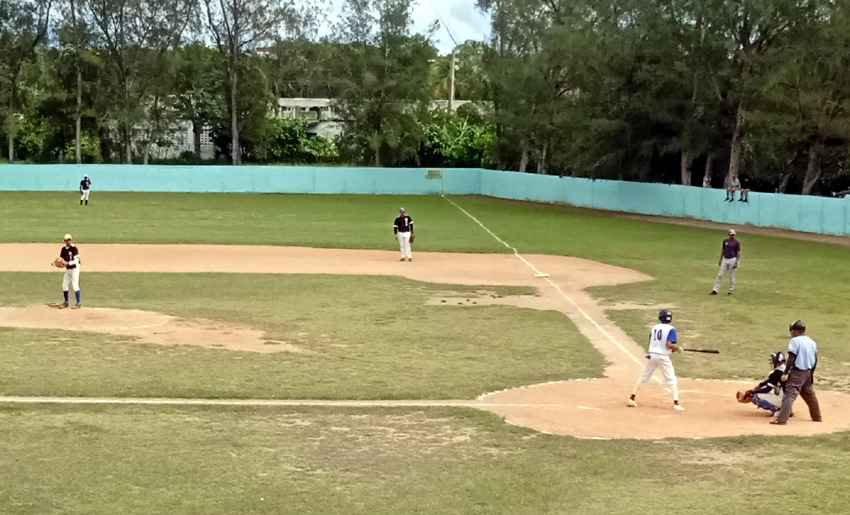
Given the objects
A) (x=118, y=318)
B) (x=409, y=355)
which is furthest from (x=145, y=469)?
(x=118, y=318)

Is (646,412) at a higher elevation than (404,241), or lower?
lower

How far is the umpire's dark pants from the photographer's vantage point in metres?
14.8

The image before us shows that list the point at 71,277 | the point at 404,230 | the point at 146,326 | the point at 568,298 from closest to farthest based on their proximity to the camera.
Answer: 1. the point at 146,326
2. the point at 71,277
3. the point at 568,298
4. the point at 404,230

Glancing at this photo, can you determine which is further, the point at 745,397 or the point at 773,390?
the point at 745,397

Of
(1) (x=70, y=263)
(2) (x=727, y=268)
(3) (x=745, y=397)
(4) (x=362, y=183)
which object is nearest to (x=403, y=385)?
(3) (x=745, y=397)

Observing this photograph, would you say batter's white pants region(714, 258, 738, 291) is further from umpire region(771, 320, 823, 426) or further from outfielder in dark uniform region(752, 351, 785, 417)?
umpire region(771, 320, 823, 426)

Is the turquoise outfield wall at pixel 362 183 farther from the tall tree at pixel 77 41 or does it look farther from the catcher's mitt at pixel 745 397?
the catcher's mitt at pixel 745 397

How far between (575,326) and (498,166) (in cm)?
5941

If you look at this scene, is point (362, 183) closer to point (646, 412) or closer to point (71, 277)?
point (71, 277)

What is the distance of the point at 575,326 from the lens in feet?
78.4

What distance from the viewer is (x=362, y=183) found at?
76438 mm

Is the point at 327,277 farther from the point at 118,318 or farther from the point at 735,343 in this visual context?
the point at 735,343

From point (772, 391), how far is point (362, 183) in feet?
204

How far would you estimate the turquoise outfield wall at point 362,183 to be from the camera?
203 feet
